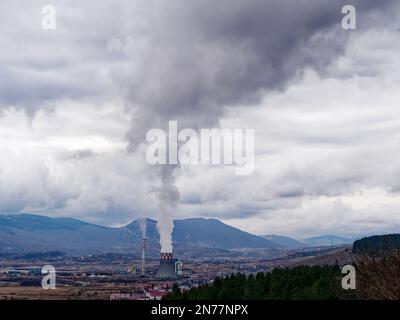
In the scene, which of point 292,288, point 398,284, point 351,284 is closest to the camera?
point 398,284

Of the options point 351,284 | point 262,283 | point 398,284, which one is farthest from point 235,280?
point 398,284

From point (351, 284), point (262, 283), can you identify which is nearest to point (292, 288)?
point (262, 283)

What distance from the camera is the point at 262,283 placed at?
10706cm

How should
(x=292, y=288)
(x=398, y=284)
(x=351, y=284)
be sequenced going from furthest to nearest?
(x=292, y=288)
(x=351, y=284)
(x=398, y=284)

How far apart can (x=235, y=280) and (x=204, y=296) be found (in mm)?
12012
